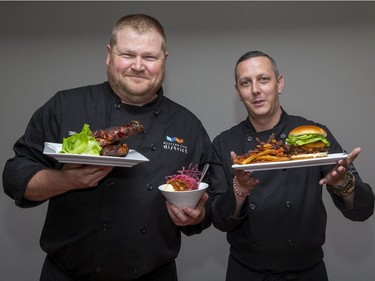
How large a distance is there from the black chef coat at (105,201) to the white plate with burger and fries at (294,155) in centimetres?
42

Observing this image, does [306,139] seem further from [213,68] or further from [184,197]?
[213,68]

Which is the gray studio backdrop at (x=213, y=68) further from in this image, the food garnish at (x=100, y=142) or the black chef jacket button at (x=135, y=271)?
the food garnish at (x=100, y=142)

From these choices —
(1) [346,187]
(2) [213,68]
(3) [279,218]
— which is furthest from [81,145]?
(2) [213,68]

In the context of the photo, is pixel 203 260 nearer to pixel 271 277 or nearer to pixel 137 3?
pixel 271 277

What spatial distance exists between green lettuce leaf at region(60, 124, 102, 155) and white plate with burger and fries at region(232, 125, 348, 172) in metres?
0.60

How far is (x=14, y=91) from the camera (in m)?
3.50

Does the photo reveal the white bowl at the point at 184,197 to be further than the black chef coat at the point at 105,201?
No

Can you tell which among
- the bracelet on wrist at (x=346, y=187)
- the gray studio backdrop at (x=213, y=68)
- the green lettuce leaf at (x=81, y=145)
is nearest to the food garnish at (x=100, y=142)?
the green lettuce leaf at (x=81, y=145)

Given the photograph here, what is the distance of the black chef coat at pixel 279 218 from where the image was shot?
7.37 ft

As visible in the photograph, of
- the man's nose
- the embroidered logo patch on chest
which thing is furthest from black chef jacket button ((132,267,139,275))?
the man's nose

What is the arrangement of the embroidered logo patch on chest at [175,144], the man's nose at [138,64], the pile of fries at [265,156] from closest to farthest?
the pile of fries at [265,156]
the man's nose at [138,64]
the embroidered logo patch on chest at [175,144]

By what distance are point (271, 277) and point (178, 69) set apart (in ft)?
6.19

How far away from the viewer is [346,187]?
81.4 inches

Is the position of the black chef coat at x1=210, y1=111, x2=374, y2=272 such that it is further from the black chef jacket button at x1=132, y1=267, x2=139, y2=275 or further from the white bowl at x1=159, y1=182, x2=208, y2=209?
the black chef jacket button at x1=132, y1=267, x2=139, y2=275
